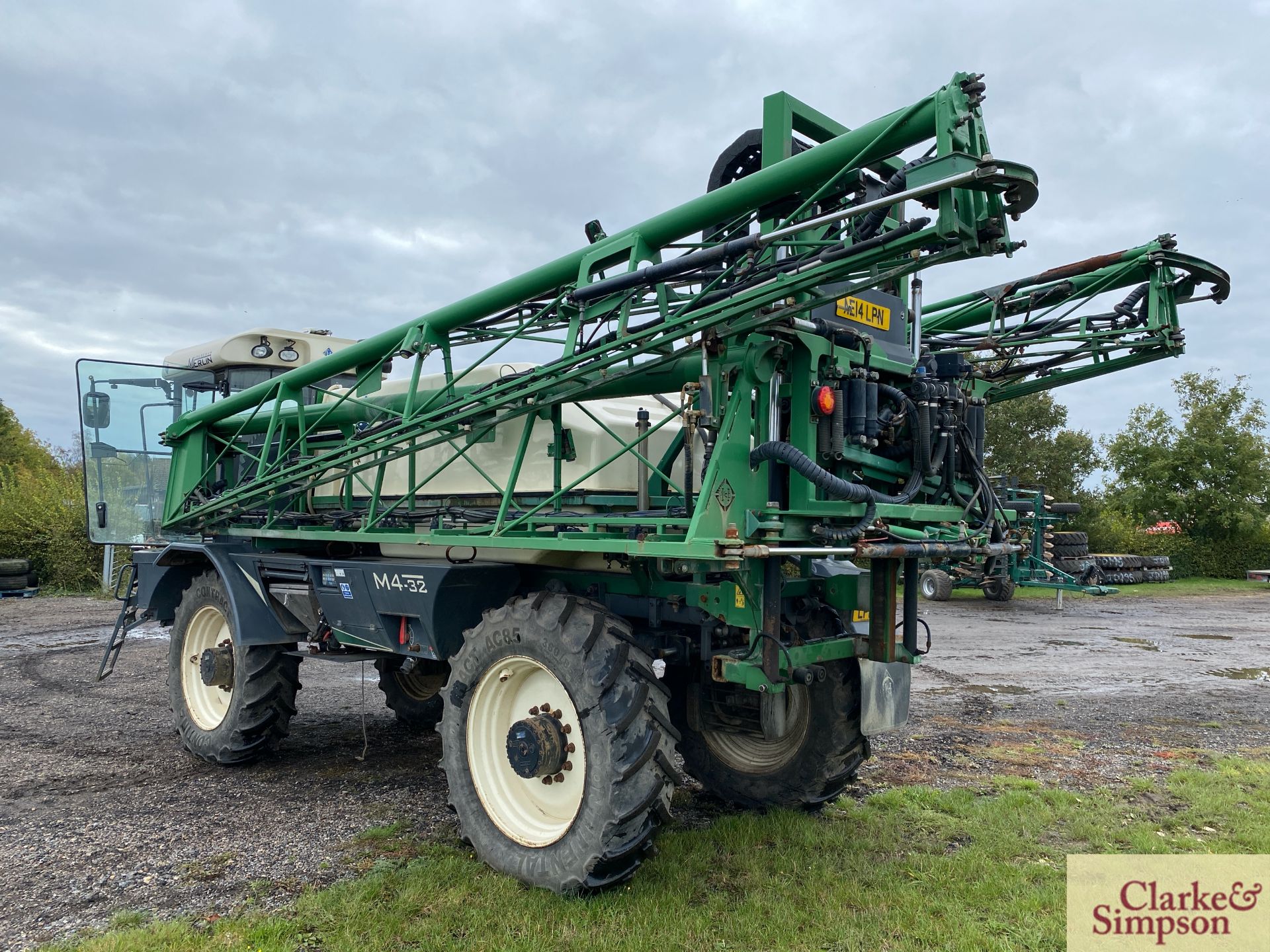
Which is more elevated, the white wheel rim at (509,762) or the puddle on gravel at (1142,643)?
the white wheel rim at (509,762)

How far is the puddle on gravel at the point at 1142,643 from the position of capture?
12.1 metres

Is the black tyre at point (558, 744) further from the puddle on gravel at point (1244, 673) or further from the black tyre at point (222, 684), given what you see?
the puddle on gravel at point (1244, 673)

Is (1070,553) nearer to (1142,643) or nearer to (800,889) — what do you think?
(1142,643)

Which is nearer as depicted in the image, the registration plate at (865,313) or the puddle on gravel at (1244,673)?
the registration plate at (865,313)

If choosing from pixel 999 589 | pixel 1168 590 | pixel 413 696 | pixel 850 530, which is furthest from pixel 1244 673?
pixel 1168 590

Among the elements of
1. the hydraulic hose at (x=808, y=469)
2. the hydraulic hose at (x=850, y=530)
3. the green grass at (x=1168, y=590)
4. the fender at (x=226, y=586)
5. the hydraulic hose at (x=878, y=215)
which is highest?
the hydraulic hose at (x=878, y=215)

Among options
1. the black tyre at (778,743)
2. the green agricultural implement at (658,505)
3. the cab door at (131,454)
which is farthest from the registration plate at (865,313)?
the cab door at (131,454)

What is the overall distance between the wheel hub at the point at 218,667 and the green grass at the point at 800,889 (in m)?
2.06

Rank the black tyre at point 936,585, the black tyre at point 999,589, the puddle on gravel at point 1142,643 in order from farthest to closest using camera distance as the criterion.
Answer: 1. the black tyre at point 936,585
2. the black tyre at point 999,589
3. the puddle on gravel at point 1142,643

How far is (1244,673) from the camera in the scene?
33.2ft

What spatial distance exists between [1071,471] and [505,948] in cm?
2598

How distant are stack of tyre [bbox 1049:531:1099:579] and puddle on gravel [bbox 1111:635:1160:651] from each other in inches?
235

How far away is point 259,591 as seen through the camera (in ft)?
20.2

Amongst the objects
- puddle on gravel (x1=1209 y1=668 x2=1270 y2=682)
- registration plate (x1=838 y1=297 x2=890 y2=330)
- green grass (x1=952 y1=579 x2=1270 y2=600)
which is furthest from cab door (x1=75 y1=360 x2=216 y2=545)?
green grass (x1=952 y1=579 x2=1270 y2=600)
